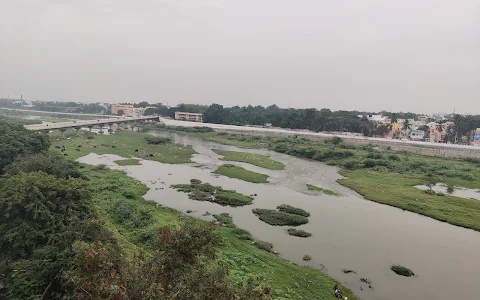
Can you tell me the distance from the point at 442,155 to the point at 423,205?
3824 centimetres

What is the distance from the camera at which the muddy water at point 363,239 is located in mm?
17672

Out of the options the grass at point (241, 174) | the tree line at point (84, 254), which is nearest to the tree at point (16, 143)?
the tree line at point (84, 254)

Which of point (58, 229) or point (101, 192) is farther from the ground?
point (58, 229)

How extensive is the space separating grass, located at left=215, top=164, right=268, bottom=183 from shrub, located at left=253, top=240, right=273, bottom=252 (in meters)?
17.5

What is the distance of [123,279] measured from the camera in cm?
770

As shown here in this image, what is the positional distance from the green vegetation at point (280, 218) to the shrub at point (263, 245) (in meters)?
3.79

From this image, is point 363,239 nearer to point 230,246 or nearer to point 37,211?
point 230,246

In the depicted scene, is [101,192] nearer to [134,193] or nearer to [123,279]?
[134,193]

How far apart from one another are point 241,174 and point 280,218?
16175 mm

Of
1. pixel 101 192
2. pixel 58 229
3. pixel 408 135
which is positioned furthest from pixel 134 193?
pixel 408 135

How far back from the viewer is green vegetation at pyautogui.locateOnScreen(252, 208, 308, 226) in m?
25.0

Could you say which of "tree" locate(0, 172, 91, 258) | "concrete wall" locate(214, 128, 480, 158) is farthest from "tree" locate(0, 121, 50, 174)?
"concrete wall" locate(214, 128, 480, 158)

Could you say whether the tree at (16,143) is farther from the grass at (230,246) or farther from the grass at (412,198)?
the grass at (412,198)

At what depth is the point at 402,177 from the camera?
42.9 meters
